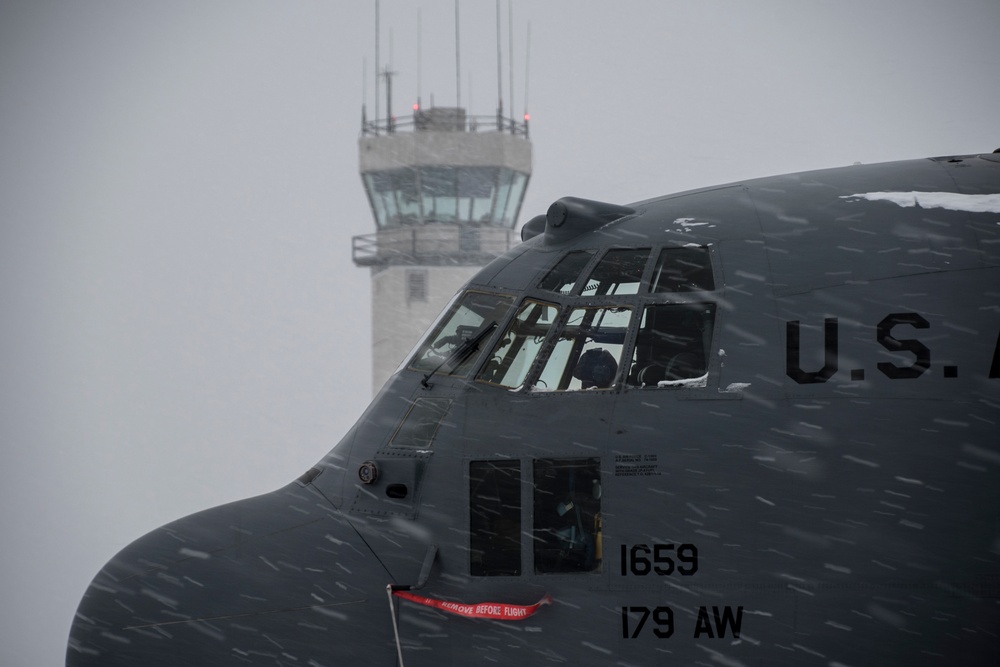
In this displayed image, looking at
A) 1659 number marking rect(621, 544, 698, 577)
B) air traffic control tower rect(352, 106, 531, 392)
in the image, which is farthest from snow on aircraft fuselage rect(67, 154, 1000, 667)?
air traffic control tower rect(352, 106, 531, 392)

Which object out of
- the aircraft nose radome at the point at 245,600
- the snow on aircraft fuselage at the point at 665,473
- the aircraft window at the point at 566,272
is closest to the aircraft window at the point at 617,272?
the snow on aircraft fuselage at the point at 665,473

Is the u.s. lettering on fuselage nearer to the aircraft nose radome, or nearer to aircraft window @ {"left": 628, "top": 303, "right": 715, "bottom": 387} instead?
aircraft window @ {"left": 628, "top": 303, "right": 715, "bottom": 387}

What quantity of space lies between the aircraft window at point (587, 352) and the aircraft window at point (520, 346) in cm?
17

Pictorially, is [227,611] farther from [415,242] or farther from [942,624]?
[415,242]

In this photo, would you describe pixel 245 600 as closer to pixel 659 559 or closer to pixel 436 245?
pixel 659 559

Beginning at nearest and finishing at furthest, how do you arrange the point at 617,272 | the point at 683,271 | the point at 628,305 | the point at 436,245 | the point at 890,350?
the point at 890,350 → the point at 628,305 → the point at 683,271 → the point at 617,272 → the point at 436,245

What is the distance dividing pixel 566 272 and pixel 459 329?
1028 mm

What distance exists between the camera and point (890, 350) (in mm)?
8906

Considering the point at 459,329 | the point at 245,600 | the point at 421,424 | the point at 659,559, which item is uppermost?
the point at 459,329

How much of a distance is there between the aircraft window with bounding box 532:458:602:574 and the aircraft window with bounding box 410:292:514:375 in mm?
1274

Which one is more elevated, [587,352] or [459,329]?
[459,329]

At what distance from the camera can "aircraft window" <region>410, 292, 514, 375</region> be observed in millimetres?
10258

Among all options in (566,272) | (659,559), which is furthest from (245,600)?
(566,272)

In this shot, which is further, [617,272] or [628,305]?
[617,272]
